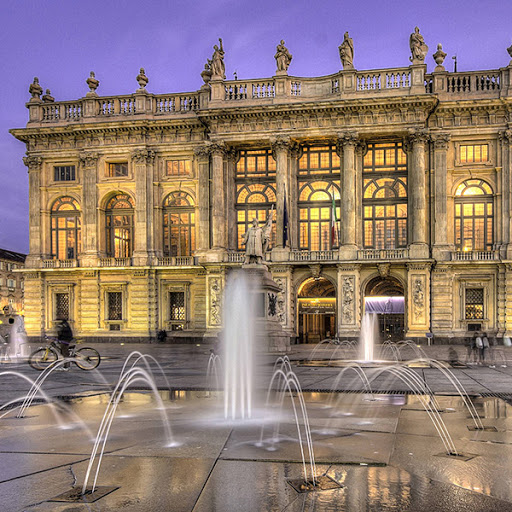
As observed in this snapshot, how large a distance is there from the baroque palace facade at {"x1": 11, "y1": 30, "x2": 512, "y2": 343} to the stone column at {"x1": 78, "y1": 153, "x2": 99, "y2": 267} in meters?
0.11

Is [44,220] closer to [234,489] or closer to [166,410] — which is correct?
[166,410]

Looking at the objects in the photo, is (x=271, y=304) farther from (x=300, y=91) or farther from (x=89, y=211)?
(x=89, y=211)

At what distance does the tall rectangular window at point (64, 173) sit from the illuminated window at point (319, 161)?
1866 centimetres

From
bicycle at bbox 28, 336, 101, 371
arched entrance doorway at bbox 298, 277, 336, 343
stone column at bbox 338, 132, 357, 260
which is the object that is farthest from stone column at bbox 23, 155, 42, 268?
bicycle at bbox 28, 336, 101, 371

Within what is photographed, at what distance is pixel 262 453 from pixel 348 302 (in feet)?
106

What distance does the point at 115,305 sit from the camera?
148 feet

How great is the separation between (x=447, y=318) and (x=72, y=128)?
3177 centimetres

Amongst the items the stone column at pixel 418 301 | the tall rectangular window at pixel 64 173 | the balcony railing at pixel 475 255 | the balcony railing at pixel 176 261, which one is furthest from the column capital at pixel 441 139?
the tall rectangular window at pixel 64 173

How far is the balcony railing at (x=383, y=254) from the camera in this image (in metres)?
39.5

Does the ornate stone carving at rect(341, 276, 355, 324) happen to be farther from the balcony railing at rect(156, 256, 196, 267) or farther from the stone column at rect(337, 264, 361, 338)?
the balcony railing at rect(156, 256, 196, 267)

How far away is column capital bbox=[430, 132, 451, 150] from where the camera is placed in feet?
132

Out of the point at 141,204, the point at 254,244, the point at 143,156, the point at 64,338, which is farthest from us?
the point at 143,156

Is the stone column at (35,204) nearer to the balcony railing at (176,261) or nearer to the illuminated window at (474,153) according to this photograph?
the balcony railing at (176,261)

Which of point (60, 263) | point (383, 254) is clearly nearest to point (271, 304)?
point (383, 254)
